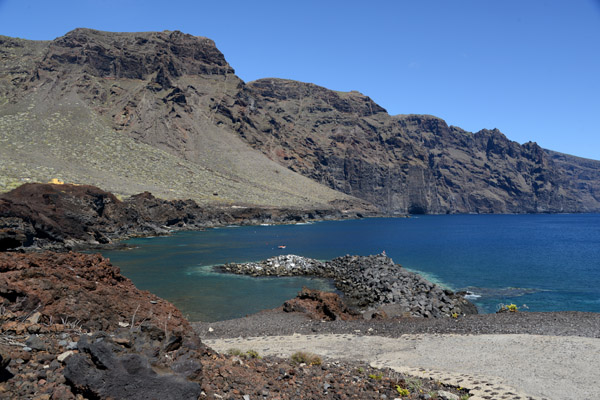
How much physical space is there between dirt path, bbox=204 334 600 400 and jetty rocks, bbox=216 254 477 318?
17.4 ft

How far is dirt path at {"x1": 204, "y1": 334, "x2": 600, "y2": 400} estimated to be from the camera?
33.4 feet

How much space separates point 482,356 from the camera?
1287cm

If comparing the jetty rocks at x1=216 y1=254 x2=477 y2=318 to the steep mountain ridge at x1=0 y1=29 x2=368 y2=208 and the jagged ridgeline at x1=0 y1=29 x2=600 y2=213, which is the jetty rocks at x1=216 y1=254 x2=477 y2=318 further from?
the steep mountain ridge at x1=0 y1=29 x2=368 y2=208

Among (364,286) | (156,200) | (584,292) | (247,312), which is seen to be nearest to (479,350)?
(247,312)

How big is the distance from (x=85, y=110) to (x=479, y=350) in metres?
132

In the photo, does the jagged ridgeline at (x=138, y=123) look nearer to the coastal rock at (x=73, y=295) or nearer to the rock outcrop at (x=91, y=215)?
the rock outcrop at (x=91, y=215)

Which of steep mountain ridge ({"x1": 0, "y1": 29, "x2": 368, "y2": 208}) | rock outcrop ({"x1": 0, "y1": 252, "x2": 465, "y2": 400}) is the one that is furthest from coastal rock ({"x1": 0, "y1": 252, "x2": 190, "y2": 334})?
steep mountain ridge ({"x1": 0, "y1": 29, "x2": 368, "y2": 208})

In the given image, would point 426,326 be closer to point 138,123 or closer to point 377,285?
point 377,285

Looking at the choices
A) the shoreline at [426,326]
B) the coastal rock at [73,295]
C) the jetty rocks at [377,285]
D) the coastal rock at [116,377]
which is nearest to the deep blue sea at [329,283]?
the jetty rocks at [377,285]

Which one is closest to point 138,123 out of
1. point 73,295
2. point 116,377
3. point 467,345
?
point 73,295

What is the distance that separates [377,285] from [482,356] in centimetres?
1803

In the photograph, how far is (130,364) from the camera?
6.08 meters

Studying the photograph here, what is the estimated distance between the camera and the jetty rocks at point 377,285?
2386 centimetres

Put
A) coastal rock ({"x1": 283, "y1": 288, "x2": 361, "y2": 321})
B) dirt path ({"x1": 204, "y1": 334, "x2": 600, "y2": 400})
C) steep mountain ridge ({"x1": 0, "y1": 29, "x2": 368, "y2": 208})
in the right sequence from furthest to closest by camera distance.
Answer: steep mountain ridge ({"x1": 0, "y1": 29, "x2": 368, "y2": 208})
coastal rock ({"x1": 283, "y1": 288, "x2": 361, "y2": 321})
dirt path ({"x1": 204, "y1": 334, "x2": 600, "y2": 400})
